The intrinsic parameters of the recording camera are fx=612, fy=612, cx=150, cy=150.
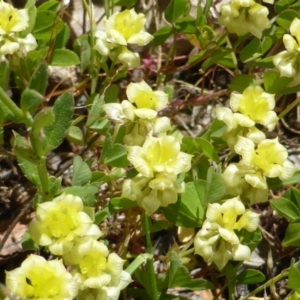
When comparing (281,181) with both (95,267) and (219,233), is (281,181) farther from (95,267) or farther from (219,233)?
(95,267)

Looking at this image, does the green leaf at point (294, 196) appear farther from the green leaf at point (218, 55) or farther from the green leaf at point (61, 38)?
the green leaf at point (61, 38)

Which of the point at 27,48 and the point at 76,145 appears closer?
the point at 27,48

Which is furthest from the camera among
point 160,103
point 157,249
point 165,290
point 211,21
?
point 211,21

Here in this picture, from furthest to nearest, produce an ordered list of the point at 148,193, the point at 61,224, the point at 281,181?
the point at 281,181, the point at 148,193, the point at 61,224

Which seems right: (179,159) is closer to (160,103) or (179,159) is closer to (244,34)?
(160,103)

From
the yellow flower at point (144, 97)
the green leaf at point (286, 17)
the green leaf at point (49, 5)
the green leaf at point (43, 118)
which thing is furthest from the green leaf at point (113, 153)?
the green leaf at point (286, 17)

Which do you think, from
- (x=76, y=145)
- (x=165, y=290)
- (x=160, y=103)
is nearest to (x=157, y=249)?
(x=165, y=290)

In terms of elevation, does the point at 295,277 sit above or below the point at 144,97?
below

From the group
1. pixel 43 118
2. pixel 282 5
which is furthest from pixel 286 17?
pixel 43 118
